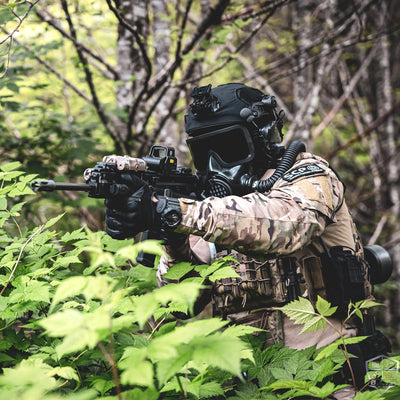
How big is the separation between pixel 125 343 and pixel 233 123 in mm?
1721

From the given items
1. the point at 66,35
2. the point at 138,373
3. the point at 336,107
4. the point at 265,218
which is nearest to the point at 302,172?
the point at 265,218

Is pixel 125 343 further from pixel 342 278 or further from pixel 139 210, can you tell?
pixel 342 278

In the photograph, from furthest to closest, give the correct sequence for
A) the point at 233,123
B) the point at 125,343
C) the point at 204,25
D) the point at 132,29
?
the point at 204,25, the point at 132,29, the point at 233,123, the point at 125,343

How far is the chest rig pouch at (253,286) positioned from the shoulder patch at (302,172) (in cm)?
59

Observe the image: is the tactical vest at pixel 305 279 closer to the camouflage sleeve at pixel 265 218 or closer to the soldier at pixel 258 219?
the soldier at pixel 258 219

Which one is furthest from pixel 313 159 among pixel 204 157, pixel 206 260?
pixel 206 260

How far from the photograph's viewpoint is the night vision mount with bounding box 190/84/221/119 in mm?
2824

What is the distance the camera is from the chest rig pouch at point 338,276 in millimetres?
2561

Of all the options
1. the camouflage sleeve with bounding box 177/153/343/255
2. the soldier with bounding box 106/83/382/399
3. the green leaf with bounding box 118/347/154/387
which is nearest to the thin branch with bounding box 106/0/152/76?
the soldier with bounding box 106/83/382/399

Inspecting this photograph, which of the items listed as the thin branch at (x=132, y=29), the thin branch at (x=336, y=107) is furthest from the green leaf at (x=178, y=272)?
the thin branch at (x=336, y=107)

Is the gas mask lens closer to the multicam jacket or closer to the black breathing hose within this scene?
the black breathing hose

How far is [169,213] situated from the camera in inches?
80.4

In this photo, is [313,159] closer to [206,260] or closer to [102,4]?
[206,260]

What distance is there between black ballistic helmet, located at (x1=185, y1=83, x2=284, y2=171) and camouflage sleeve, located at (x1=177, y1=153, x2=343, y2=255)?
0.62 m
